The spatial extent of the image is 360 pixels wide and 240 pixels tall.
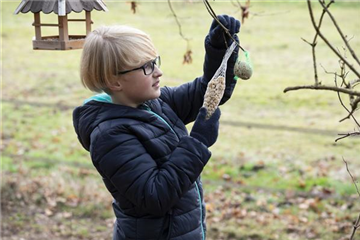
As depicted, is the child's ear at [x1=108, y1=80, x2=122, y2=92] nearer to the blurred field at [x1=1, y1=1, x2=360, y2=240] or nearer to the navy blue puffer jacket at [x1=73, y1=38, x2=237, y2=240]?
the navy blue puffer jacket at [x1=73, y1=38, x2=237, y2=240]

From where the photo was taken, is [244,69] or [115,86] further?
[244,69]

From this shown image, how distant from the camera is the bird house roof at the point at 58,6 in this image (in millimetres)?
2121

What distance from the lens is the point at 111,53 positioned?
167cm

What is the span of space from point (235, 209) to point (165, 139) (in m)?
3.06

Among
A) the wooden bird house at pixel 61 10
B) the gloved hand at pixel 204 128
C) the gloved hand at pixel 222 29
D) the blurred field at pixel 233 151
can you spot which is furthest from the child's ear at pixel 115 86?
the blurred field at pixel 233 151

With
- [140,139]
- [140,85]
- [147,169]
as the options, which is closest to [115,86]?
[140,85]

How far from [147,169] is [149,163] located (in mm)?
23

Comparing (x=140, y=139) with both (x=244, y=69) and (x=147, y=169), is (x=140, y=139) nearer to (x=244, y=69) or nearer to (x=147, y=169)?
(x=147, y=169)

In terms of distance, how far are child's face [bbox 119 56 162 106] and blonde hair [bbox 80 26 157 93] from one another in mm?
29

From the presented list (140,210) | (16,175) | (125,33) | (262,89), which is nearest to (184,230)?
(140,210)

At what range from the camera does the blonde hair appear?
1.67m

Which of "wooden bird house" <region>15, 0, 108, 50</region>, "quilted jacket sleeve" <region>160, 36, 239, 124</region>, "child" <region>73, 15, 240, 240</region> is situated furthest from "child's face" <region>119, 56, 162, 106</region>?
"wooden bird house" <region>15, 0, 108, 50</region>

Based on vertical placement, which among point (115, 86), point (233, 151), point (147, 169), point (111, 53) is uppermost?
point (111, 53)

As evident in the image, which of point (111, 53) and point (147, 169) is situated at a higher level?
point (111, 53)
